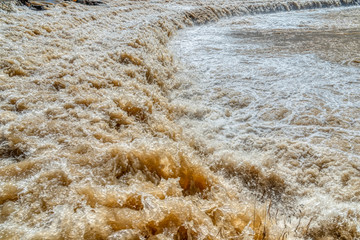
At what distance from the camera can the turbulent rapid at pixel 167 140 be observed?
5.55ft

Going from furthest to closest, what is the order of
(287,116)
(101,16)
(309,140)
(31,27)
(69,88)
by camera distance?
(101,16) → (31,27) → (287,116) → (69,88) → (309,140)

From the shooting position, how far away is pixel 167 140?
2.90 meters

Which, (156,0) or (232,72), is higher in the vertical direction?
(156,0)

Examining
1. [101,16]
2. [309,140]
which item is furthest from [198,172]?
[101,16]

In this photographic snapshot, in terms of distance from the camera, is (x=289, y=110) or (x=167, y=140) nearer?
(x=167, y=140)

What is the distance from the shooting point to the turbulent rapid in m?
1.69

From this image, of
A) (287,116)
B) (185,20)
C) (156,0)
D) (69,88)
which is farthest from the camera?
(156,0)

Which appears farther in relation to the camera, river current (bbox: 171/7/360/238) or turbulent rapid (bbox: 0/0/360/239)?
river current (bbox: 171/7/360/238)

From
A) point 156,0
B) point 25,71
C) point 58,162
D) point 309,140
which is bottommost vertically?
point 309,140

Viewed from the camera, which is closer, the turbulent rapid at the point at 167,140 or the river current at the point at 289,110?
the turbulent rapid at the point at 167,140

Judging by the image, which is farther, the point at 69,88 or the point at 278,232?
the point at 69,88

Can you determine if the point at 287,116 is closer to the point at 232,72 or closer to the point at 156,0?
the point at 232,72

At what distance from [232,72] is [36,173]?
481cm

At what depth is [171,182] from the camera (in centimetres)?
216
